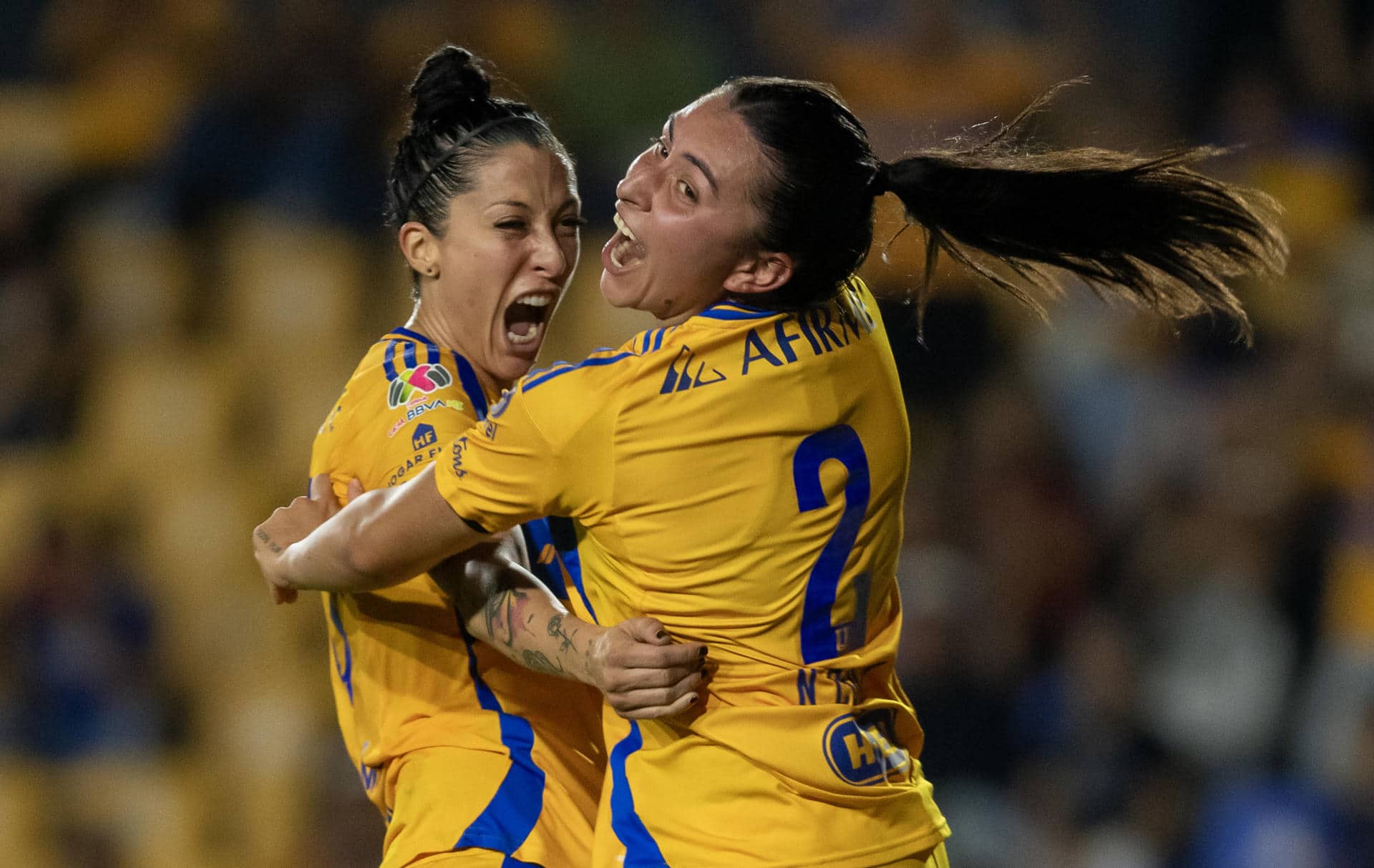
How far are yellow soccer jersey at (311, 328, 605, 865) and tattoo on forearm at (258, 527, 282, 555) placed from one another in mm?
146

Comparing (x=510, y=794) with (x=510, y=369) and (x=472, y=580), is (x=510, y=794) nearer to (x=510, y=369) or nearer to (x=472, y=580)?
(x=472, y=580)

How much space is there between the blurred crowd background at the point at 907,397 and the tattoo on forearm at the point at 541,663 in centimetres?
293

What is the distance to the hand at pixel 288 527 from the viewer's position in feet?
7.15

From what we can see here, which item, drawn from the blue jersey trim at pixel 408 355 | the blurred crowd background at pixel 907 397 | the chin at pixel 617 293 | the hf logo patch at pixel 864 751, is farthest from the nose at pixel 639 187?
the blurred crowd background at pixel 907 397

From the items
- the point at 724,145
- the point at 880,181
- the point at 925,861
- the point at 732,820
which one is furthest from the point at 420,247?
the point at 925,861

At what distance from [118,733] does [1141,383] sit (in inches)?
159

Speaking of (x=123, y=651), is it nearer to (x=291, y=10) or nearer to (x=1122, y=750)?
(x=291, y=10)

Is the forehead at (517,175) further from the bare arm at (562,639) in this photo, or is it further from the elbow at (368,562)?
the elbow at (368,562)

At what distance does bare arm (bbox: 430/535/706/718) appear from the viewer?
6.00ft

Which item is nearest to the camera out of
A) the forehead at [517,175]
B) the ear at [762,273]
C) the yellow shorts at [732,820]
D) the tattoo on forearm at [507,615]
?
the yellow shorts at [732,820]

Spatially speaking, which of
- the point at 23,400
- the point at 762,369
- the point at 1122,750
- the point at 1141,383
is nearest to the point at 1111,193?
the point at 762,369

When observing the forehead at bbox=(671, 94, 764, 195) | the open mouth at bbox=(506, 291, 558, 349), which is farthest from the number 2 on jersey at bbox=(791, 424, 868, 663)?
the open mouth at bbox=(506, 291, 558, 349)

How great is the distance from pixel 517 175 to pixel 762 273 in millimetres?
705

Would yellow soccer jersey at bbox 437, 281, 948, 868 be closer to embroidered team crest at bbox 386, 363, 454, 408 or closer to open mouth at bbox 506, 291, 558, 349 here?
embroidered team crest at bbox 386, 363, 454, 408
